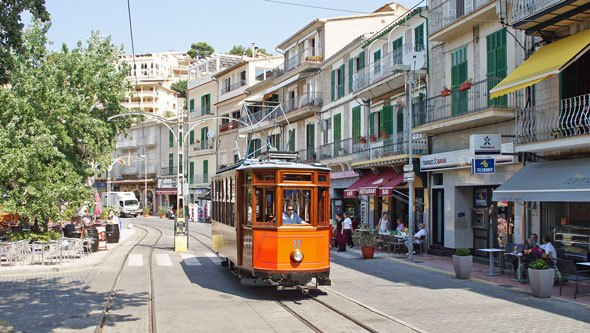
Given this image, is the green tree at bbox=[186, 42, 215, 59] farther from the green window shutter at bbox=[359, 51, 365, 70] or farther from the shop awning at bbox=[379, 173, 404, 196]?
the shop awning at bbox=[379, 173, 404, 196]

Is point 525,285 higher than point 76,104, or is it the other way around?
point 76,104

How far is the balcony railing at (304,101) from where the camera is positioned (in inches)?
1344

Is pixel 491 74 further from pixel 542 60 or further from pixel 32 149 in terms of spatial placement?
pixel 32 149

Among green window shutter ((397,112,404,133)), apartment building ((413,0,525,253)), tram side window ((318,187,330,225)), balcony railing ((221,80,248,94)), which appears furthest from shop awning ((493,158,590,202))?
balcony railing ((221,80,248,94))

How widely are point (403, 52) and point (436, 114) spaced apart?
4316 millimetres

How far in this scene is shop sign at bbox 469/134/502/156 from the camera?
54.3ft

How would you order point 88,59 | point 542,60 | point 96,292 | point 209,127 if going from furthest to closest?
point 209,127
point 88,59
point 542,60
point 96,292

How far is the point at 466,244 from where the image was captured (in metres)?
20.1

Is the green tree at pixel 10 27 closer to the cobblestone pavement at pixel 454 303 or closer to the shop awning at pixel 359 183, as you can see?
the cobblestone pavement at pixel 454 303

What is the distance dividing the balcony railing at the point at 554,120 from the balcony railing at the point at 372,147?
6410mm

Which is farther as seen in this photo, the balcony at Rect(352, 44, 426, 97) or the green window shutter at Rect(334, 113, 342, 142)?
the green window shutter at Rect(334, 113, 342, 142)

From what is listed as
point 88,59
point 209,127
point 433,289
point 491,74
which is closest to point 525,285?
point 433,289

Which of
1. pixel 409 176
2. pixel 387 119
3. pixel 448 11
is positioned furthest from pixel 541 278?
pixel 387 119

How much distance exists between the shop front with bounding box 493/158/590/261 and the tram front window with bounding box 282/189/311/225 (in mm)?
5829
